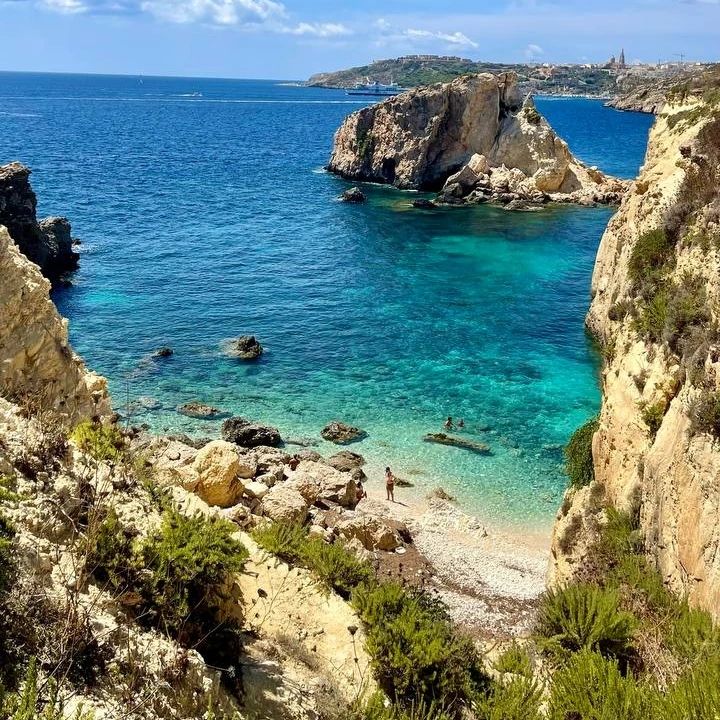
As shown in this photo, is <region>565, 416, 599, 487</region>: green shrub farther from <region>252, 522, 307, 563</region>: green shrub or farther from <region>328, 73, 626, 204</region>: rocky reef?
<region>328, 73, 626, 204</region>: rocky reef

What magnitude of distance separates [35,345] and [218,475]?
19.6 feet

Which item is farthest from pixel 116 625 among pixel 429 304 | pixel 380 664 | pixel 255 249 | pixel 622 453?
pixel 255 249

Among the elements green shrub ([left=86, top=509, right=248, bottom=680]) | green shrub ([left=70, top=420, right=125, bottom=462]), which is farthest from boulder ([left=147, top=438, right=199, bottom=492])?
green shrub ([left=86, top=509, right=248, bottom=680])

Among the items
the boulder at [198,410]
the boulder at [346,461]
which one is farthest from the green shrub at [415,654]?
the boulder at [198,410]

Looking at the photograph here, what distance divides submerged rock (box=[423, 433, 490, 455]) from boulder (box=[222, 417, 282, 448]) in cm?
669

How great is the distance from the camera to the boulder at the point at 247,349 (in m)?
36.6

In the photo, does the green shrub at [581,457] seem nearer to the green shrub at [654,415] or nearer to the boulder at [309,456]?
the green shrub at [654,415]

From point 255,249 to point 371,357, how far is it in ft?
87.2

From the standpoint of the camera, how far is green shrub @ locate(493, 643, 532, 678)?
10.7 m

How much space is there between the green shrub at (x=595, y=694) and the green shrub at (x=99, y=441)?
316 inches

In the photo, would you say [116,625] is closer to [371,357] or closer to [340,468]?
[340,468]

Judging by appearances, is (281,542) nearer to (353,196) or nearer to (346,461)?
(346,461)

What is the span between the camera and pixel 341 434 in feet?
93.7

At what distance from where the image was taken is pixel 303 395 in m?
32.7
